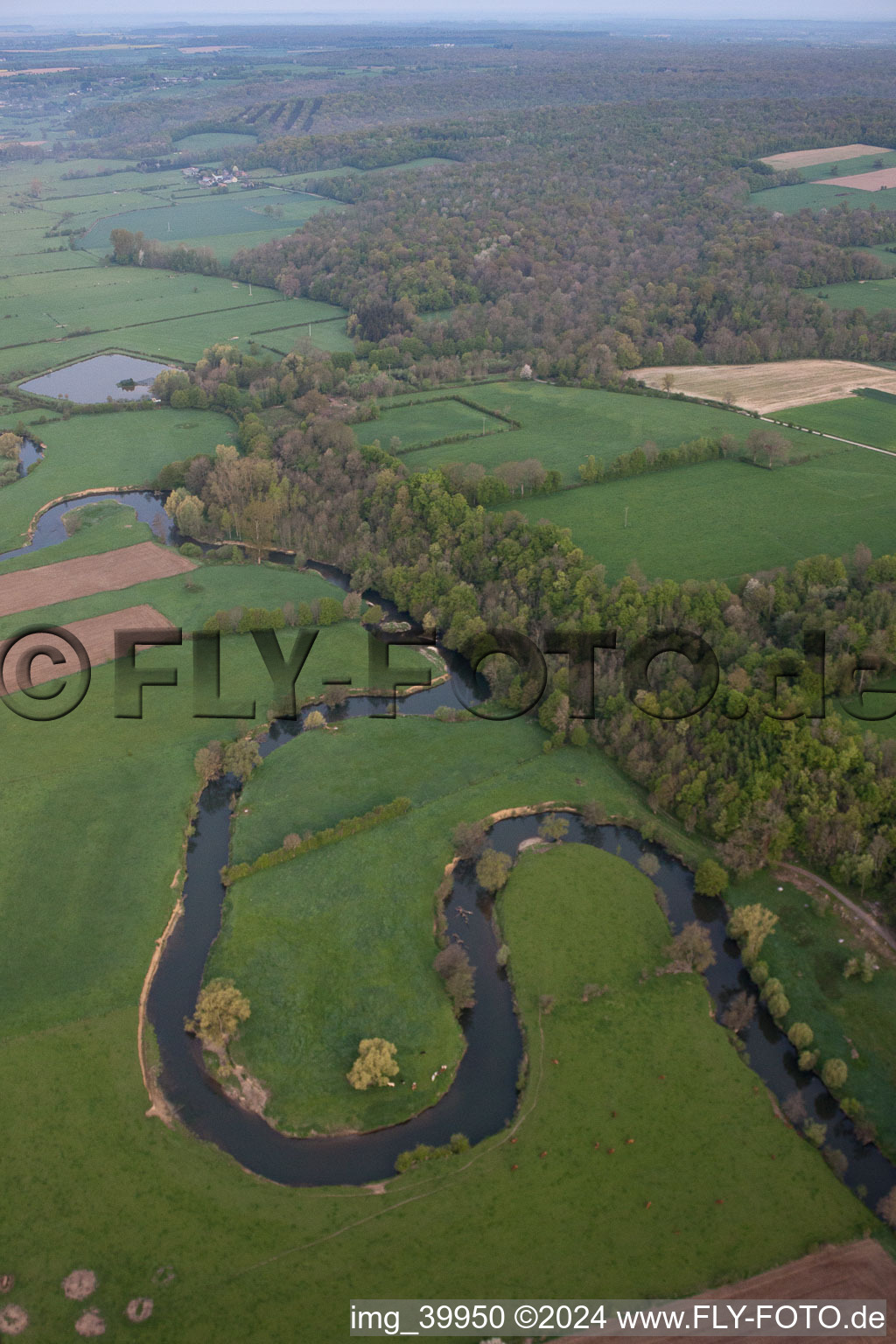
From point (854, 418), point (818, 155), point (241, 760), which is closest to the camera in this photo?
point (241, 760)

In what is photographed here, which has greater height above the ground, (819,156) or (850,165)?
(819,156)

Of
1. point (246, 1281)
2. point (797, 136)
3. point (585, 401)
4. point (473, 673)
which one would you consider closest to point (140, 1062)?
point (246, 1281)

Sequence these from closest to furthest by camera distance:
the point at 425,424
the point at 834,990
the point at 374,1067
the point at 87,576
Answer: the point at 374,1067 < the point at 834,990 < the point at 87,576 < the point at 425,424

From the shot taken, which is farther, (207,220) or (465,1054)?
(207,220)

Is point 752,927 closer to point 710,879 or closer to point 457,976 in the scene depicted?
point 710,879

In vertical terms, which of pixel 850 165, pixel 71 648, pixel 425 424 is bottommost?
pixel 71 648

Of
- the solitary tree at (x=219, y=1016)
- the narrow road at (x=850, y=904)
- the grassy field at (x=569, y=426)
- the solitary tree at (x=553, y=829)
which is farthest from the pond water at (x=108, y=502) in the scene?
the narrow road at (x=850, y=904)

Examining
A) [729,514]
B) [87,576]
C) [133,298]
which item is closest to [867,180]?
[729,514]
